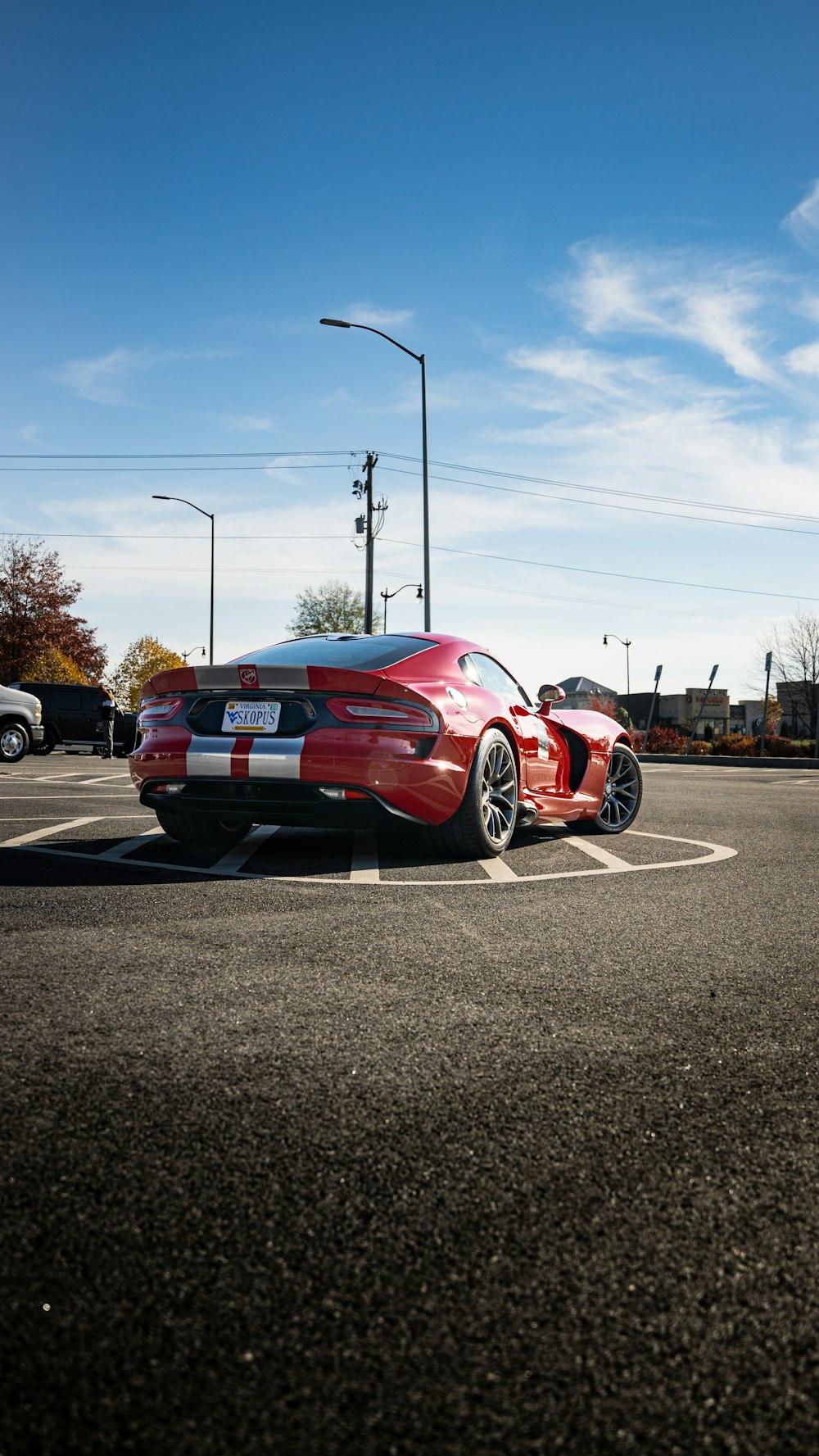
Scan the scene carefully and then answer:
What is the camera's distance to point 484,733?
6773mm

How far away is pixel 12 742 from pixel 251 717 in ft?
49.9

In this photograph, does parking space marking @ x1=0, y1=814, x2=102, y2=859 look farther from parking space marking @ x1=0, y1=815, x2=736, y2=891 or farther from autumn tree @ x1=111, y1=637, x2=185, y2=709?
autumn tree @ x1=111, y1=637, x2=185, y2=709

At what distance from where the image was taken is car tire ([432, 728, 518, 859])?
6.56 metres

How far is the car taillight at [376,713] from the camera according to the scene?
6.11 m

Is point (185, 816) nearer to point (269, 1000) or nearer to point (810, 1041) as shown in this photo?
point (269, 1000)

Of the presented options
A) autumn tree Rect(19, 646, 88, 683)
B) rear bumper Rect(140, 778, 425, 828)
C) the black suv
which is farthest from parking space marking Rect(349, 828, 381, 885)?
autumn tree Rect(19, 646, 88, 683)

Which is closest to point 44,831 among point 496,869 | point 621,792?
point 496,869

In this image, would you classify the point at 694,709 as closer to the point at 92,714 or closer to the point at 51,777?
the point at 92,714

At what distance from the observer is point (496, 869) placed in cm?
643

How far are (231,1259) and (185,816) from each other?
5.53 m

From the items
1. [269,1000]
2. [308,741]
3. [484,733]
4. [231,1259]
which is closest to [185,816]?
[308,741]

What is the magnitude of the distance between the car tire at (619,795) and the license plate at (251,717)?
3451mm

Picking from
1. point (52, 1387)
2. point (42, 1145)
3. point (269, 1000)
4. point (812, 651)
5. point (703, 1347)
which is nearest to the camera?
point (52, 1387)

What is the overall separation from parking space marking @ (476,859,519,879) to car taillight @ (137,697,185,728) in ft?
6.63
